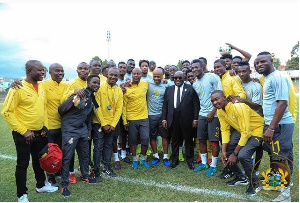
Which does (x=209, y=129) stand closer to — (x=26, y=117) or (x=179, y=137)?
(x=179, y=137)

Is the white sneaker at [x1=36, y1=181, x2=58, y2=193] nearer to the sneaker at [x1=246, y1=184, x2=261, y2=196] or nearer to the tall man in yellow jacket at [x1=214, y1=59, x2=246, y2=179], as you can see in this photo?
the tall man in yellow jacket at [x1=214, y1=59, x2=246, y2=179]

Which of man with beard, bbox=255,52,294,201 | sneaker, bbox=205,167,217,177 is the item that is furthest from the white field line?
sneaker, bbox=205,167,217,177

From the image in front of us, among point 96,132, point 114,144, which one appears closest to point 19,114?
point 96,132

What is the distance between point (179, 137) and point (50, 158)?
2.93m

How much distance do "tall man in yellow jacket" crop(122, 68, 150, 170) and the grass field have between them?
0.67 metres

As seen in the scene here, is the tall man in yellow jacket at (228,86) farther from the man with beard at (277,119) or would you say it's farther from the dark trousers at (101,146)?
the dark trousers at (101,146)

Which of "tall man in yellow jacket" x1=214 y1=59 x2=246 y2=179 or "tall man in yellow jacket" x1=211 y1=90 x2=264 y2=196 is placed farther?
"tall man in yellow jacket" x1=214 y1=59 x2=246 y2=179

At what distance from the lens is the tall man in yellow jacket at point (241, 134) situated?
14.8 feet

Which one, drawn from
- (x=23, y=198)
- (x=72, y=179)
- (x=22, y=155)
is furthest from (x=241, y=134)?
(x=23, y=198)

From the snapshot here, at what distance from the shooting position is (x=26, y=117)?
170 inches

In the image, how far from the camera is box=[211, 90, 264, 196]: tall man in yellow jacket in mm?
4512

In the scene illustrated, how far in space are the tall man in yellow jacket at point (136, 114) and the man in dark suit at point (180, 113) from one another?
0.50 m

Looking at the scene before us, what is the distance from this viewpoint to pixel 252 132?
4.68 m

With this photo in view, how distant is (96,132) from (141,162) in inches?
59.3
